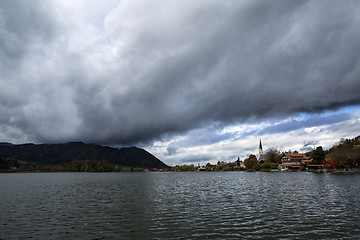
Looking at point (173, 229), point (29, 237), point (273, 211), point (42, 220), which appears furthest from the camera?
point (273, 211)

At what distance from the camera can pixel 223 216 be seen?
3036cm

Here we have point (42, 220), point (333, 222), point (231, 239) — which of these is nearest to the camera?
point (231, 239)

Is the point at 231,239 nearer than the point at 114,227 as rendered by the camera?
Yes

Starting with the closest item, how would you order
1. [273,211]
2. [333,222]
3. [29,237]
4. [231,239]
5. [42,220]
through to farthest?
1. [231,239]
2. [29,237]
3. [333,222]
4. [42,220]
5. [273,211]

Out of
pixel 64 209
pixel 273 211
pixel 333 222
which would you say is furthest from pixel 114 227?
pixel 333 222

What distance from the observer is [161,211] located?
34781 mm

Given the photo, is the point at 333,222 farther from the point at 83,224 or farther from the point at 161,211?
the point at 83,224

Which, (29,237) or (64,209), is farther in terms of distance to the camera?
(64,209)

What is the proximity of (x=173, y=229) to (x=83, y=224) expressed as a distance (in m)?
12.1

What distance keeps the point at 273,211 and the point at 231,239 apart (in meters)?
15.6

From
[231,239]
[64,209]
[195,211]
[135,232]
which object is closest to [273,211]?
[195,211]

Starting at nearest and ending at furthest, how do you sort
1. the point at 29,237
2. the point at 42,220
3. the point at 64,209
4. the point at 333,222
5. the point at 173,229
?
the point at 29,237 < the point at 173,229 < the point at 333,222 < the point at 42,220 < the point at 64,209

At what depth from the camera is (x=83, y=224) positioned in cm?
2800

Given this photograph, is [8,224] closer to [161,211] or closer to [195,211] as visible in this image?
[161,211]
